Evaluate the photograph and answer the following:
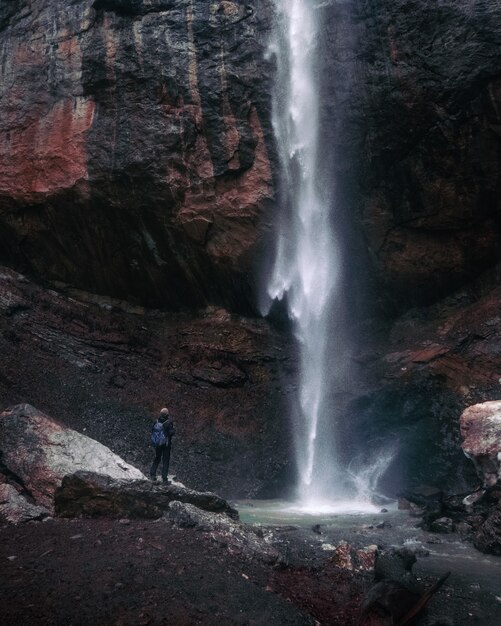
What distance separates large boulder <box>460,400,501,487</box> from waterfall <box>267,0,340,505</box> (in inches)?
274

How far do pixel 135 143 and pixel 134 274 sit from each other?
4874mm

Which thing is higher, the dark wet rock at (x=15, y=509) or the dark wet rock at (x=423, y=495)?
the dark wet rock at (x=423, y=495)

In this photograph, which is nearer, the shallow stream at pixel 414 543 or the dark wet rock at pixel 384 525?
the shallow stream at pixel 414 543

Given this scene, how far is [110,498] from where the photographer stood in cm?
754

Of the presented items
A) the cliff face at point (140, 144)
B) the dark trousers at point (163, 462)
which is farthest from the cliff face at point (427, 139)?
the dark trousers at point (163, 462)


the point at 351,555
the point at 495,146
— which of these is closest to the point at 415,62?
the point at 495,146

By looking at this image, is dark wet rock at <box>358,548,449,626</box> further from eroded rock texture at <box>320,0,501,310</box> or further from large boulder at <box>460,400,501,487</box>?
eroded rock texture at <box>320,0,501,310</box>

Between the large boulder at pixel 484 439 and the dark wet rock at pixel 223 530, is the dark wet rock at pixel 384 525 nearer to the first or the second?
the large boulder at pixel 484 439

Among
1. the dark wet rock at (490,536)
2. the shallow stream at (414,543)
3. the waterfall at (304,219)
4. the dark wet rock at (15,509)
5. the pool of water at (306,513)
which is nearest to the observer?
the shallow stream at (414,543)

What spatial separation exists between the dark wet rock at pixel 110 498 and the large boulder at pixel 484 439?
559cm

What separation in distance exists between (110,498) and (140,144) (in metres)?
13.4

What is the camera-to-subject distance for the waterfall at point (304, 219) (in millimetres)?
17625

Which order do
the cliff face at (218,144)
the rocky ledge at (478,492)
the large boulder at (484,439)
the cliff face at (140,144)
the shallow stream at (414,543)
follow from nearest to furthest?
the shallow stream at (414,543)
the rocky ledge at (478,492)
the large boulder at (484,439)
the cliff face at (218,144)
the cliff face at (140,144)

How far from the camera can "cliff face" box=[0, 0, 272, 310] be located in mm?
17391
